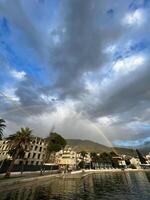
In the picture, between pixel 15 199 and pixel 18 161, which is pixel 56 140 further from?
pixel 15 199

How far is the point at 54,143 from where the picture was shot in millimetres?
105625

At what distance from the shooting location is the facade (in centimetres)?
9357

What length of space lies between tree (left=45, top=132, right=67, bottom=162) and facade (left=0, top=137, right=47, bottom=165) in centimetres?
274

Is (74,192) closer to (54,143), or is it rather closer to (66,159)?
(54,143)

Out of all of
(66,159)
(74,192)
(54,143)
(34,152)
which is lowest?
(74,192)

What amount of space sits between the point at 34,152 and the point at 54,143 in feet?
42.3

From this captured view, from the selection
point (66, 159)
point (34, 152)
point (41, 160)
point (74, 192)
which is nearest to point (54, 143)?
point (41, 160)

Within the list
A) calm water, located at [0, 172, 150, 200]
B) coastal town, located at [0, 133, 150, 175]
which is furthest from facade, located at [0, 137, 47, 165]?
calm water, located at [0, 172, 150, 200]

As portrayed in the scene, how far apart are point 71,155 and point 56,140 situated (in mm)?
38138

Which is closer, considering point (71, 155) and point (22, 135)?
point (22, 135)

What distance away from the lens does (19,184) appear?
3781cm

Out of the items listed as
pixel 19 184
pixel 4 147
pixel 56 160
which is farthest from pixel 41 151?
pixel 19 184

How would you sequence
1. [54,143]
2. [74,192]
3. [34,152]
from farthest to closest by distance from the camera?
[54,143]
[34,152]
[74,192]

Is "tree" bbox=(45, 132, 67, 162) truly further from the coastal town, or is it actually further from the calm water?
the calm water
